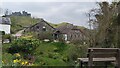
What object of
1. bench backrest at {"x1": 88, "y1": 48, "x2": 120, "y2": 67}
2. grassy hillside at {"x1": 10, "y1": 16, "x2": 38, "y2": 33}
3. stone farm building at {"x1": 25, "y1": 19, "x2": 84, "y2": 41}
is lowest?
bench backrest at {"x1": 88, "y1": 48, "x2": 120, "y2": 67}

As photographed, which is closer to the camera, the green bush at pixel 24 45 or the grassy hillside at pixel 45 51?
the grassy hillside at pixel 45 51

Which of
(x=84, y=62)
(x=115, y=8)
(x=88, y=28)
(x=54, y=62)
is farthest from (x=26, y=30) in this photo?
(x=84, y=62)

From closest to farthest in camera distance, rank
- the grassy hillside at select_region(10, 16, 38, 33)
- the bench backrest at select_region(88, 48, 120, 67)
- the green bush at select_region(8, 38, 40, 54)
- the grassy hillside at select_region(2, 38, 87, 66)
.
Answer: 1. the bench backrest at select_region(88, 48, 120, 67)
2. the grassy hillside at select_region(2, 38, 87, 66)
3. the grassy hillside at select_region(10, 16, 38, 33)
4. the green bush at select_region(8, 38, 40, 54)

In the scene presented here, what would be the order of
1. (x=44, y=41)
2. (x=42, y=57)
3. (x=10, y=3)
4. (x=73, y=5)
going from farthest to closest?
1. (x=44, y=41)
2. (x=42, y=57)
3. (x=73, y=5)
4. (x=10, y=3)

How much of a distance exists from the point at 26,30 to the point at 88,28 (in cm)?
210

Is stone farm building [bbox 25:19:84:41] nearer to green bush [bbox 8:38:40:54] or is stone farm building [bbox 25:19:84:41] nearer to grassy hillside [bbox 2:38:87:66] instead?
grassy hillside [bbox 2:38:87:66]

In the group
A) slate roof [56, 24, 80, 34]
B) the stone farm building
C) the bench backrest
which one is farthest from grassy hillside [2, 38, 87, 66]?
the bench backrest

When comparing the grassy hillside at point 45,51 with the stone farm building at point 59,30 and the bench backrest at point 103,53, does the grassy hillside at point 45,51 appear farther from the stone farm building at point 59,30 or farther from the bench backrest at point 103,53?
the bench backrest at point 103,53

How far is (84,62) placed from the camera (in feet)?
15.2

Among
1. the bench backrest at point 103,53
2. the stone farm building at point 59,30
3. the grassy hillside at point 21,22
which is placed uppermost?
the grassy hillside at point 21,22

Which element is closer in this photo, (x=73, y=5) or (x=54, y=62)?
(x=73, y=5)

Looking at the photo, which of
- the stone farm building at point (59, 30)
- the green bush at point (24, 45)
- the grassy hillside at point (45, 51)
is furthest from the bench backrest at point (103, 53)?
the green bush at point (24, 45)

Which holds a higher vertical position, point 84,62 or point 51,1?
point 51,1

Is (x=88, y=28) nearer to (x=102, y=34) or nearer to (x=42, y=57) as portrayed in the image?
(x=102, y=34)
